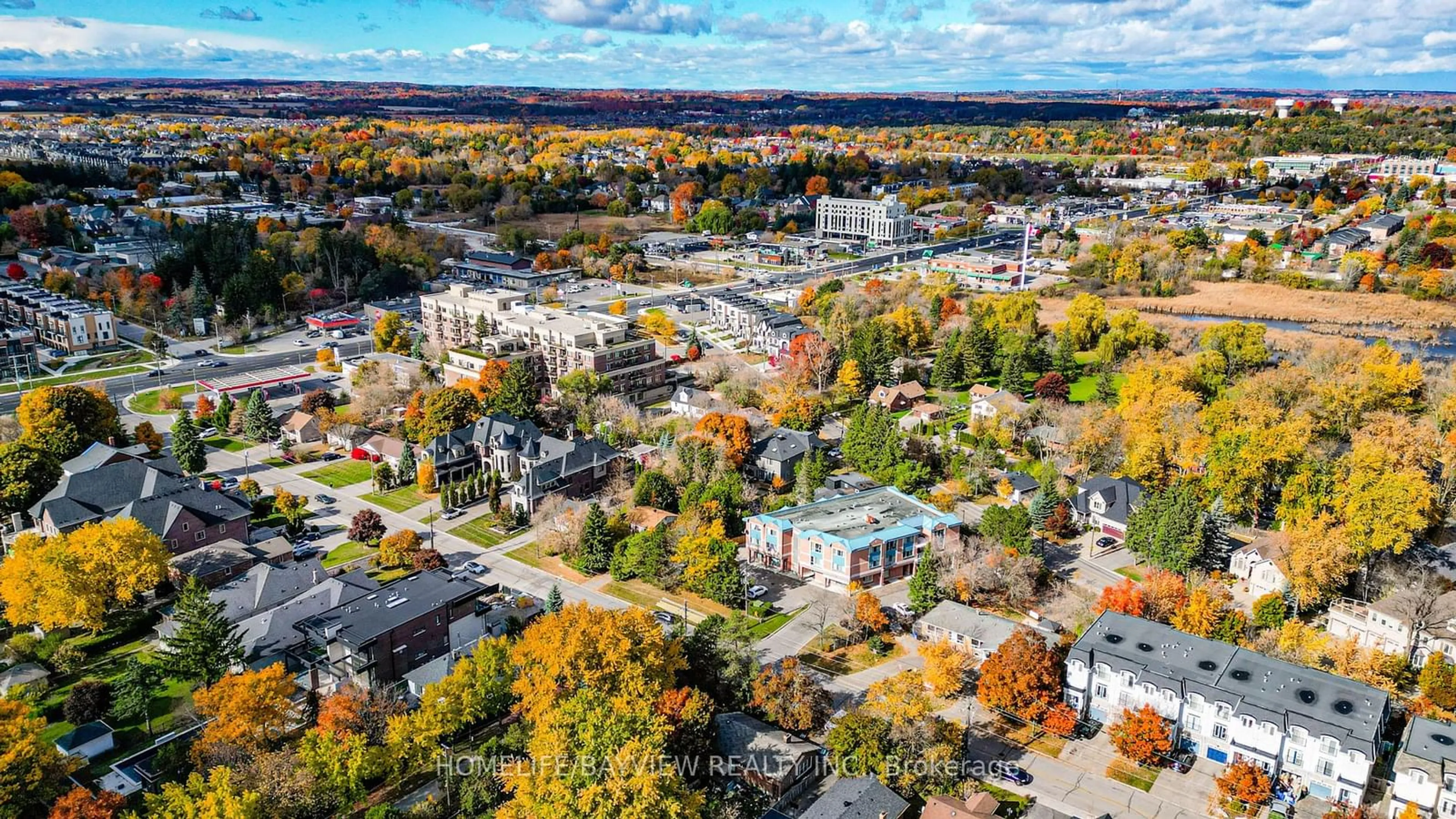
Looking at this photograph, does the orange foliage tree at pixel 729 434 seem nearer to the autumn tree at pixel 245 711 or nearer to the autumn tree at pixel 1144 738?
the autumn tree at pixel 1144 738

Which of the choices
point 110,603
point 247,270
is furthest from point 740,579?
point 247,270

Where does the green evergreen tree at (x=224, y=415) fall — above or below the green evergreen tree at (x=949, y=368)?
below

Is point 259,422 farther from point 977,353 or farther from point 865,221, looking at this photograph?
point 865,221

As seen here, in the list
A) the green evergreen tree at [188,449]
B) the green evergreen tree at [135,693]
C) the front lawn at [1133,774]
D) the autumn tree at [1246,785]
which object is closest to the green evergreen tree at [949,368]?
the front lawn at [1133,774]

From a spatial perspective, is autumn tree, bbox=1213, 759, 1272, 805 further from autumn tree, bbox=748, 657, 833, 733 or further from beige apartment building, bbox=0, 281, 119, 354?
beige apartment building, bbox=0, 281, 119, 354

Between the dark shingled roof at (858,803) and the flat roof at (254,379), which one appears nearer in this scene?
the dark shingled roof at (858,803)

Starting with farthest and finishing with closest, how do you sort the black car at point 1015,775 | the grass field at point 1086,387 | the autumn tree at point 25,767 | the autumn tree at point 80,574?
the grass field at point 1086,387 < the autumn tree at point 80,574 < the black car at point 1015,775 < the autumn tree at point 25,767
